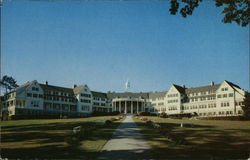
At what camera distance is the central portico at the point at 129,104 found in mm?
98438

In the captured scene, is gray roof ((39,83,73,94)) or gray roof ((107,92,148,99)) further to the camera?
gray roof ((107,92,148,99))

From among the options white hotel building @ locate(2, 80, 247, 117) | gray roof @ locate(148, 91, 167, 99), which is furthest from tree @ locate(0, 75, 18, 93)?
gray roof @ locate(148, 91, 167, 99)

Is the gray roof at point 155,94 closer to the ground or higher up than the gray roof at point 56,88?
closer to the ground

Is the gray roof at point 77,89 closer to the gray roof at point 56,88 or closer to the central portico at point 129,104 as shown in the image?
the gray roof at point 56,88

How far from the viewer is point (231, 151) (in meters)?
16.2

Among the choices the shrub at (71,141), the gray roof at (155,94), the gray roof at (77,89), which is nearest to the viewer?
the shrub at (71,141)

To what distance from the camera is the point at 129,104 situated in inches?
4063

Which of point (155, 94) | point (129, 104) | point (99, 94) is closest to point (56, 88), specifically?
point (99, 94)

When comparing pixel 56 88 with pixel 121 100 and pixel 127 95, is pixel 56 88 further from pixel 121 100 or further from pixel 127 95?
pixel 127 95

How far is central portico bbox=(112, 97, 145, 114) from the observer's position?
98.4m

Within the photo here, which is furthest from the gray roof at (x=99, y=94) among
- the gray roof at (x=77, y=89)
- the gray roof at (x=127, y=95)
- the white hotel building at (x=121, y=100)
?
the gray roof at (x=77, y=89)

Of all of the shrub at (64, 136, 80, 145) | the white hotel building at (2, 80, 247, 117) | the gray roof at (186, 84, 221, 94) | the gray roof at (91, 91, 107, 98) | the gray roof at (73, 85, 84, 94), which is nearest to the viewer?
the shrub at (64, 136, 80, 145)

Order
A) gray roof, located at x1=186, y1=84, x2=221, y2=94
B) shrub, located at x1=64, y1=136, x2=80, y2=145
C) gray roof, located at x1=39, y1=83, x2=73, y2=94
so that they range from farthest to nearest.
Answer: gray roof, located at x1=186, y1=84, x2=221, y2=94 → gray roof, located at x1=39, y1=83, x2=73, y2=94 → shrub, located at x1=64, y1=136, x2=80, y2=145

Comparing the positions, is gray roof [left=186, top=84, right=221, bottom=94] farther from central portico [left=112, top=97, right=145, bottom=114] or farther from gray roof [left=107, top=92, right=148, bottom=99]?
gray roof [left=107, top=92, right=148, bottom=99]
